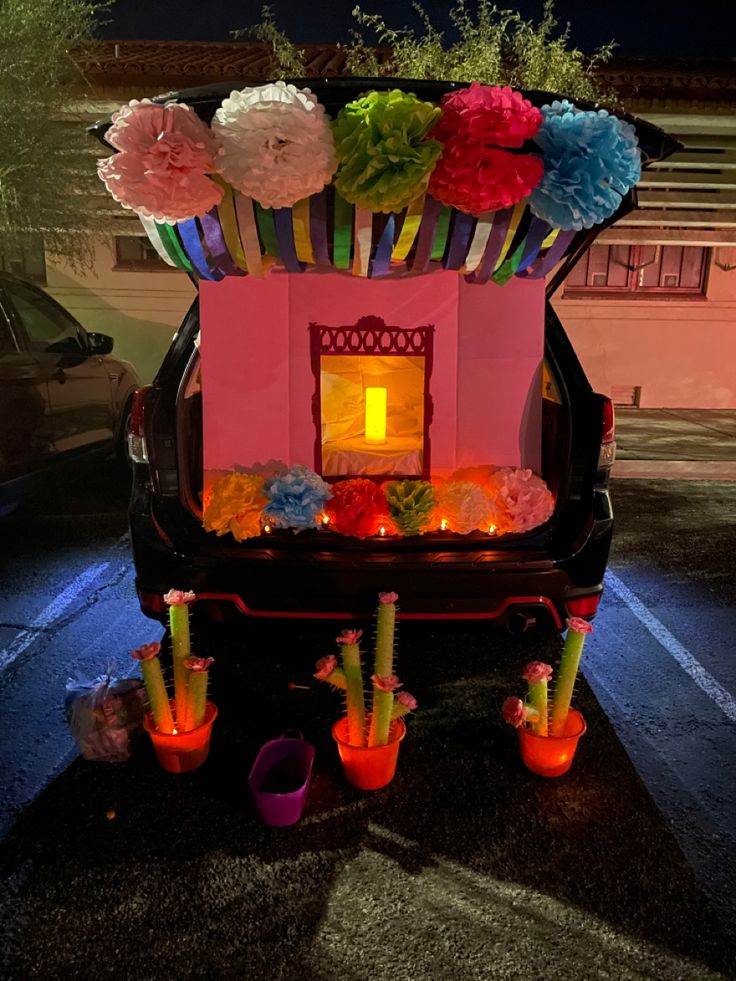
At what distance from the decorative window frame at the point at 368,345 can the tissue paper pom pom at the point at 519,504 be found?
0.40 metres

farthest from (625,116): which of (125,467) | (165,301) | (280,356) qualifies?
(165,301)

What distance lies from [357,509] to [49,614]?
80.5 inches

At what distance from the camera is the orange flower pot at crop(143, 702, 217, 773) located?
2.56 metres

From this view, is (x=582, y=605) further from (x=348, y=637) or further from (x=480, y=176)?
(x=480, y=176)

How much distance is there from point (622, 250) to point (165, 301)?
715 centimetres

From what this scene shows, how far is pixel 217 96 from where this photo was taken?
2.56 meters

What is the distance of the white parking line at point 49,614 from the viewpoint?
3627 mm

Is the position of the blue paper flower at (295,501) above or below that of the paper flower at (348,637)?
above

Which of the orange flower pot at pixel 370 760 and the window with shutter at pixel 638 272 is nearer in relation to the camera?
the orange flower pot at pixel 370 760

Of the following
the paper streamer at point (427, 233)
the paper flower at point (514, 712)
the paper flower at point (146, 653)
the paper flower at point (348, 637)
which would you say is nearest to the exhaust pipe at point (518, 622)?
the paper flower at point (514, 712)

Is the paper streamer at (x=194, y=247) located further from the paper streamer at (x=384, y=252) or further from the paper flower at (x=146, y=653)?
the paper flower at (x=146, y=653)

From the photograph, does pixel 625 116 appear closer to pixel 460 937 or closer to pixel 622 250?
pixel 460 937

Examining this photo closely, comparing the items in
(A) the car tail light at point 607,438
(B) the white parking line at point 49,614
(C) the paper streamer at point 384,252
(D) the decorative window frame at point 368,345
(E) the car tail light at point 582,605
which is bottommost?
(B) the white parking line at point 49,614

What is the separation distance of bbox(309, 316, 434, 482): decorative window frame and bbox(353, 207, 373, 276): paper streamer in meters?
0.27
